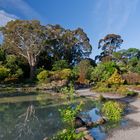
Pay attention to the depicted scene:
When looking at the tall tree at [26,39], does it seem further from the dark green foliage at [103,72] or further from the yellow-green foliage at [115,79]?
the yellow-green foliage at [115,79]

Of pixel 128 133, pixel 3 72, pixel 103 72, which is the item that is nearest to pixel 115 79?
pixel 103 72

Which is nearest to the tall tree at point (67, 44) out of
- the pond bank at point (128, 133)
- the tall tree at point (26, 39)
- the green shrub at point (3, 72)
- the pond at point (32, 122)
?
the tall tree at point (26, 39)

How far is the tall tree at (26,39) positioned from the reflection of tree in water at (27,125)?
29.5 metres

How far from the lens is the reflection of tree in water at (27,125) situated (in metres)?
13.3

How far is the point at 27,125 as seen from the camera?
15.4 m

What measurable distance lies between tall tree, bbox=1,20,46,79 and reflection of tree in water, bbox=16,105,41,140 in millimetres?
29544

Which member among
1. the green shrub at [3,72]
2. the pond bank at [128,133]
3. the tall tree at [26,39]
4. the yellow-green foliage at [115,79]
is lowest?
the pond bank at [128,133]

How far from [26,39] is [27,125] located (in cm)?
3471

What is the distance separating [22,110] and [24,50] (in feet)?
101

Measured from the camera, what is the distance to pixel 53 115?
59.1ft

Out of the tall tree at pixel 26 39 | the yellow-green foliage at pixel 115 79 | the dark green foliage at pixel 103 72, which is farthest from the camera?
the tall tree at pixel 26 39

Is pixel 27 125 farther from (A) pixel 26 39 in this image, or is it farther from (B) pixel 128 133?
(A) pixel 26 39

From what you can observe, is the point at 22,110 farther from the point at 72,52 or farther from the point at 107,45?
the point at 107,45

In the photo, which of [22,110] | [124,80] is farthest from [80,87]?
[22,110]
